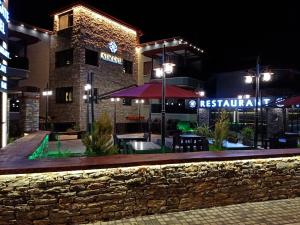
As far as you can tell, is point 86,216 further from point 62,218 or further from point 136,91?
point 136,91

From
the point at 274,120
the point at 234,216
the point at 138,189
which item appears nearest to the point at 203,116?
the point at 274,120

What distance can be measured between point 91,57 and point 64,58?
6.60ft

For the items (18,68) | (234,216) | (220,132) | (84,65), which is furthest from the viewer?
(84,65)

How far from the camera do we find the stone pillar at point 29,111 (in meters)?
11.0

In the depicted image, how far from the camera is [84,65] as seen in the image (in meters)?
19.5

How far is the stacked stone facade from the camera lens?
63.4 ft

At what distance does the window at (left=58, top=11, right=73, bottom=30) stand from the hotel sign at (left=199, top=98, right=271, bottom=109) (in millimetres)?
11166

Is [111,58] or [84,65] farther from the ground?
[111,58]

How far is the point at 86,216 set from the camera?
14.8ft

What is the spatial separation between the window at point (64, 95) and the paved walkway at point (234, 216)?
16.3m

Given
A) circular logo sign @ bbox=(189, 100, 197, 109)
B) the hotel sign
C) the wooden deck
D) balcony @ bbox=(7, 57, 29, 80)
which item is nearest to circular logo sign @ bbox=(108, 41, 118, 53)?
balcony @ bbox=(7, 57, 29, 80)

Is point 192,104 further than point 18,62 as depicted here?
Yes

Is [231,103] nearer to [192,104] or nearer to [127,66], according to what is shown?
[192,104]

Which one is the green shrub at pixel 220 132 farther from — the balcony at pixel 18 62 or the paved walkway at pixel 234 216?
the balcony at pixel 18 62
